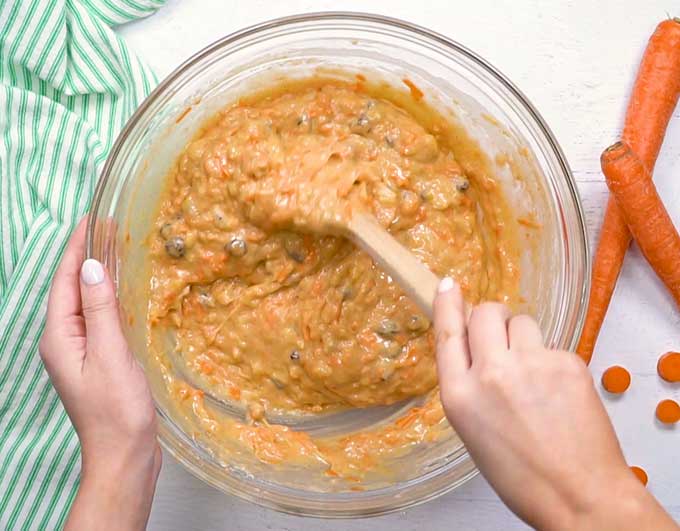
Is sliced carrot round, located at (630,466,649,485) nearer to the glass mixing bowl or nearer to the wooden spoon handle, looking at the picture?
the glass mixing bowl

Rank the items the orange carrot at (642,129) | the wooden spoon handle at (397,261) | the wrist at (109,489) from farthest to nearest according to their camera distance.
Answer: the orange carrot at (642,129) < the wrist at (109,489) < the wooden spoon handle at (397,261)

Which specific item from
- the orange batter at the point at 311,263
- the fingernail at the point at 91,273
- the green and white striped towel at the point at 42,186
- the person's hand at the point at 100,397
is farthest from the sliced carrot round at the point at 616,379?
the green and white striped towel at the point at 42,186

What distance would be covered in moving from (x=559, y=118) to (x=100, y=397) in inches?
44.6

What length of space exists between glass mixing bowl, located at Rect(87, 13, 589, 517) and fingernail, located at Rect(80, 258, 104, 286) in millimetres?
98

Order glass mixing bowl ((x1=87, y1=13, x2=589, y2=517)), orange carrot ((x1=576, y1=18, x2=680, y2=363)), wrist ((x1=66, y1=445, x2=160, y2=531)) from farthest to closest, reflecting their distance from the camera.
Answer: orange carrot ((x1=576, y1=18, x2=680, y2=363)), glass mixing bowl ((x1=87, y1=13, x2=589, y2=517)), wrist ((x1=66, y1=445, x2=160, y2=531))

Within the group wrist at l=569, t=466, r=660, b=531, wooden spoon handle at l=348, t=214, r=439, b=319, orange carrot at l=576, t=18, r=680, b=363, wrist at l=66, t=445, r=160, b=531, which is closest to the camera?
wrist at l=569, t=466, r=660, b=531

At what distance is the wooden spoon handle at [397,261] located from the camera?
1.35 metres

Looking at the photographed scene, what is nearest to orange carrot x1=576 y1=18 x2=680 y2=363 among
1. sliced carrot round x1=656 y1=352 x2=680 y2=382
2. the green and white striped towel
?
sliced carrot round x1=656 y1=352 x2=680 y2=382

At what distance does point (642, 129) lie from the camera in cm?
173

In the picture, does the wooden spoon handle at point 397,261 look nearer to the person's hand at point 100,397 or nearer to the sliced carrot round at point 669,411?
the person's hand at point 100,397

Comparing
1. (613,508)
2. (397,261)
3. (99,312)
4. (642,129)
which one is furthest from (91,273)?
(642,129)

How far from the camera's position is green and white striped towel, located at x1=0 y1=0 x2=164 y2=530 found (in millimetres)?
1760

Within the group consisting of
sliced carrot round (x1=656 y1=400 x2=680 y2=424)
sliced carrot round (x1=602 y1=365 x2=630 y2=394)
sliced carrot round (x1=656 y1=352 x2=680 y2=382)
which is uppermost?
sliced carrot round (x1=656 y1=352 x2=680 y2=382)

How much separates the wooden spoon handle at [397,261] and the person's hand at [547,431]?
0.23 m
